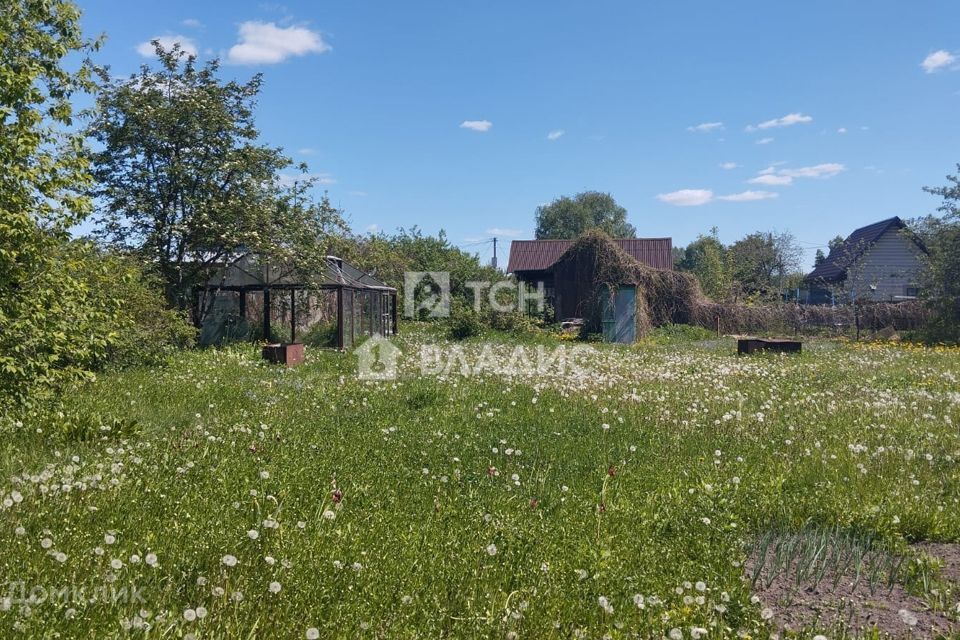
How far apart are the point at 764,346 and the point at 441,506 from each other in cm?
1465

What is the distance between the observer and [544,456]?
5992 millimetres

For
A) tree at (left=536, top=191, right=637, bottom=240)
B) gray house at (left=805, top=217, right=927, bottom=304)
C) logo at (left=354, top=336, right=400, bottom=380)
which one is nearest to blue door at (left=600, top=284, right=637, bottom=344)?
logo at (left=354, top=336, right=400, bottom=380)

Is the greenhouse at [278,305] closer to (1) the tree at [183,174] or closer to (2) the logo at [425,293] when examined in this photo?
(1) the tree at [183,174]

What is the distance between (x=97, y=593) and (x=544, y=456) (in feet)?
12.9

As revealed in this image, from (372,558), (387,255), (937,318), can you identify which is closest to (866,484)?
(372,558)

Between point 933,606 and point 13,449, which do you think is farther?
point 13,449

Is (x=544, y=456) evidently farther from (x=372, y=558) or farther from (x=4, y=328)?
(x=4, y=328)

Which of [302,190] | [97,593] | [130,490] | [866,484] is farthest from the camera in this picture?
[302,190]

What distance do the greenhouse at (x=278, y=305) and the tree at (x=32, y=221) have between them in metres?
10.9

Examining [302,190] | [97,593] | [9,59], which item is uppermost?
[302,190]

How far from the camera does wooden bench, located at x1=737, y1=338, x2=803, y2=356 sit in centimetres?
1627

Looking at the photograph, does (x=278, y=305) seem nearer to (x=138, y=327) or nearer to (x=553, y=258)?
(x=138, y=327)

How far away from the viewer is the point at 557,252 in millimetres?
39562

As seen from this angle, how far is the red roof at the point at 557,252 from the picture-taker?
36156mm
